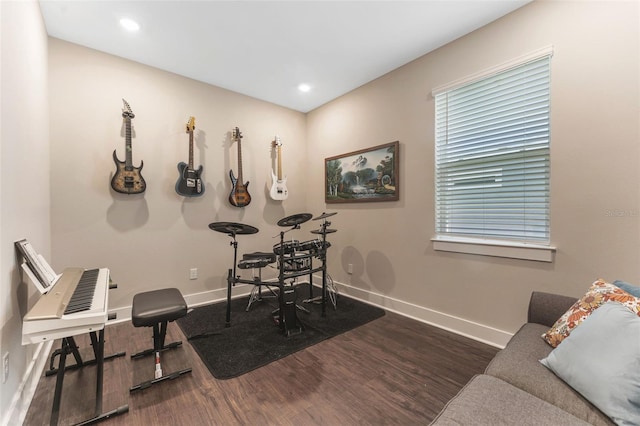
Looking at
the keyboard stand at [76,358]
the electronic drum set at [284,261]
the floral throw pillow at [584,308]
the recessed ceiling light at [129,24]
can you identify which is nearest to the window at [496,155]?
the floral throw pillow at [584,308]

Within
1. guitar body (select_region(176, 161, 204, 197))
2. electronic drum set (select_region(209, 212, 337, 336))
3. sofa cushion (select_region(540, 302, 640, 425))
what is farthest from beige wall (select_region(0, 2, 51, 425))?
sofa cushion (select_region(540, 302, 640, 425))

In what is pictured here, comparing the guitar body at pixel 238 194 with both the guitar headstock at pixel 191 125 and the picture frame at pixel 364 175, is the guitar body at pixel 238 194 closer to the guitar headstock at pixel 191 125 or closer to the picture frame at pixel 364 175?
the guitar headstock at pixel 191 125

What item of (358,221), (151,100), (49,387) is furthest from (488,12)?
(49,387)

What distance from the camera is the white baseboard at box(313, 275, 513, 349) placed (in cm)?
228

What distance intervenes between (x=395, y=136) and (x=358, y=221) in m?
1.17

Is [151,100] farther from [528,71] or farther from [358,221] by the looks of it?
[528,71]

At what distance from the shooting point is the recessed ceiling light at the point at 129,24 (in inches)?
88.3

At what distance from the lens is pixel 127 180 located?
276 centimetres

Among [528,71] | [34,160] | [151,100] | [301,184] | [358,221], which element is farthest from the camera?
[301,184]

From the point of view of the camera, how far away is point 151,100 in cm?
296

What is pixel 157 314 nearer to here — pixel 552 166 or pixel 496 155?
pixel 496 155

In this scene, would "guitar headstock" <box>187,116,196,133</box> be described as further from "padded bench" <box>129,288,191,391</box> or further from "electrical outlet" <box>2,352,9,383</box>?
"electrical outlet" <box>2,352,9,383</box>

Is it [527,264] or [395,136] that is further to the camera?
[395,136]

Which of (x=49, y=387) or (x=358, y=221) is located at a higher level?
(x=358, y=221)
